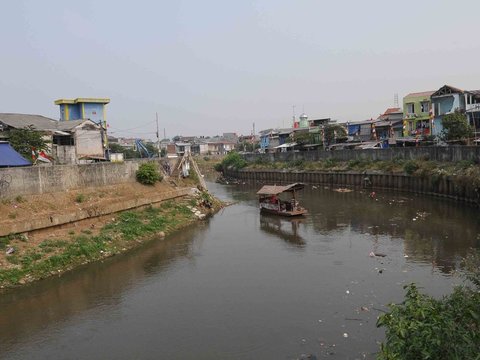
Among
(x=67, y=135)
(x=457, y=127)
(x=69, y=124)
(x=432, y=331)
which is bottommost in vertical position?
(x=432, y=331)

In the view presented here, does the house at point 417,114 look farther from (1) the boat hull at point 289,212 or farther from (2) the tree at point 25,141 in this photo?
(2) the tree at point 25,141

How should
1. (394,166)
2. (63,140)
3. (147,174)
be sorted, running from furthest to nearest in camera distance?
(394,166)
(63,140)
(147,174)

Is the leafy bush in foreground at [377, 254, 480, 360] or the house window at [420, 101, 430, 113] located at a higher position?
the house window at [420, 101, 430, 113]

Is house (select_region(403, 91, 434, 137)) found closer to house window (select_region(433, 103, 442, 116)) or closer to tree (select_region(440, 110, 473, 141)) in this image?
house window (select_region(433, 103, 442, 116))

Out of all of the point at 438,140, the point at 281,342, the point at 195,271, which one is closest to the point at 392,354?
the point at 281,342

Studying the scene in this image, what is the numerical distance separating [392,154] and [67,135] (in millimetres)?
37785

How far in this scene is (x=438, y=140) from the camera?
190ft

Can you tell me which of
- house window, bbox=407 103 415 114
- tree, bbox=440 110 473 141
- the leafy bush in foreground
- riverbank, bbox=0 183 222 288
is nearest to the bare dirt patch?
riverbank, bbox=0 183 222 288

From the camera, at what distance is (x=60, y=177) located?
31.8 m

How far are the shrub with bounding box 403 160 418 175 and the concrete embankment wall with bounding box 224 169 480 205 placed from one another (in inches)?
25.8

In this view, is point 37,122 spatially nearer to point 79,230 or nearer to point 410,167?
point 79,230

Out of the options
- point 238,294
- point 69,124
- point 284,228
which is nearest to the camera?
point 238,294

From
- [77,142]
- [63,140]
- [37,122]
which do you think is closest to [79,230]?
[77,142]

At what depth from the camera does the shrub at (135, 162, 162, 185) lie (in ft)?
135
